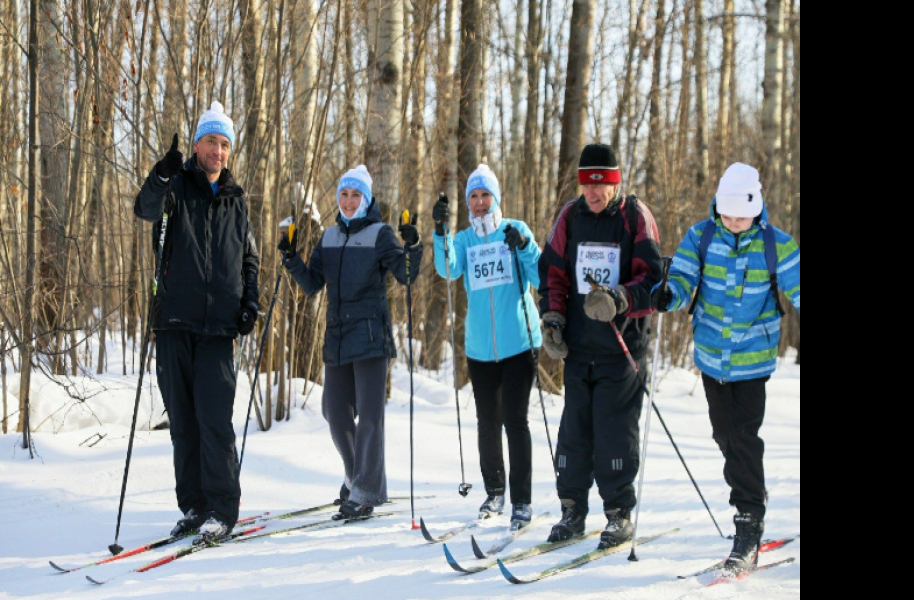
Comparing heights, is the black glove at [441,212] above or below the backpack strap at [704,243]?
above

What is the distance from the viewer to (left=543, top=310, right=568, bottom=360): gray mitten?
443 cm

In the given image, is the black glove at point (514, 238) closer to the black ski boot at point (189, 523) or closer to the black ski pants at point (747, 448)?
the black ski pants at point (747, 448)

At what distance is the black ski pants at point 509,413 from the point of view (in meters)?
4.91

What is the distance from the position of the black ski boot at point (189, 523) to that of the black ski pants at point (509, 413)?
61.7 inches

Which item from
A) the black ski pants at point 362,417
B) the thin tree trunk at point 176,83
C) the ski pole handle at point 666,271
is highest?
the thin tree trunk at point 176,83

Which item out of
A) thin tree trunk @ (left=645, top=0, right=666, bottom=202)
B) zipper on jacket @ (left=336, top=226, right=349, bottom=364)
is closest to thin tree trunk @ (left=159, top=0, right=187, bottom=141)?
zipper on jacket @ (left=336, top=226, right=349, bottom=364)

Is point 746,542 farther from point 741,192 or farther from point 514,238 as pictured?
point 514,238

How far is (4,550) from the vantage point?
4.36m

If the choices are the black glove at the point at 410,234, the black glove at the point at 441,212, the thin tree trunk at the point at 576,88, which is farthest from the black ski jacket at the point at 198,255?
the thin tree trunk at the point at 576,88

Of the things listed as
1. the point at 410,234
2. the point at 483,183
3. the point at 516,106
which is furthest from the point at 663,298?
the point at 516,106

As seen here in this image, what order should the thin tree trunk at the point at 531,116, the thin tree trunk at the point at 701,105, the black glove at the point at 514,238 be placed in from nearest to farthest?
1. the black glove at the point at 514,238
2. the thin tree trunk at the point at 531,116
3. the thin tree trunk at the point at 701,105
